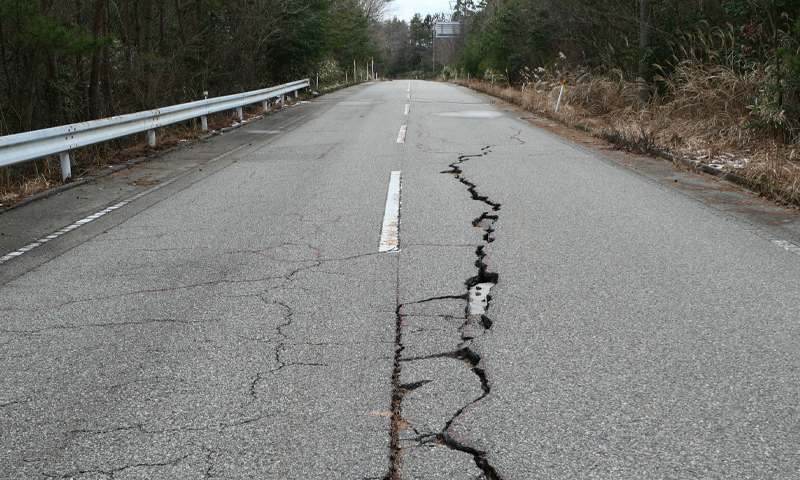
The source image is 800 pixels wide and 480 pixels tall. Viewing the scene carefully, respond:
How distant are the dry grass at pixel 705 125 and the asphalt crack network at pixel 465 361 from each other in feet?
14.1

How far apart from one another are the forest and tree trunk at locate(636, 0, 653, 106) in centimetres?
3

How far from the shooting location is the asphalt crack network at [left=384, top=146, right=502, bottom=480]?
238cm

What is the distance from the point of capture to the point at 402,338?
3.40m

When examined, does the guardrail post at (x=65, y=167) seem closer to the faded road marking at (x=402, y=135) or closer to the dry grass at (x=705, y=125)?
the faded road marking at (x=402, y=135)

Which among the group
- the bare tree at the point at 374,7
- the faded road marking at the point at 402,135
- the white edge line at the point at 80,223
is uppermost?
the bare tree at the point at 374,7

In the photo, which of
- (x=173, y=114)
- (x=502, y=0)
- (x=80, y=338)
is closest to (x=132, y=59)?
(x=173, y=114)

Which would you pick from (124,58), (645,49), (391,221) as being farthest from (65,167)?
(645,49)

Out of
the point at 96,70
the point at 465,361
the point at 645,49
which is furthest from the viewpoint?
the point at 645,49

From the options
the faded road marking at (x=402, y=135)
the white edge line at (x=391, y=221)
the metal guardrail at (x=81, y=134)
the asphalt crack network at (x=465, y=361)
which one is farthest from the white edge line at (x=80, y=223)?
the faded road marking at (x=402, y=135)

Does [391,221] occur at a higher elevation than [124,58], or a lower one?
lower

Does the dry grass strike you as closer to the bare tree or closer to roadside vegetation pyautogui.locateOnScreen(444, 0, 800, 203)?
roadside vegetation pyautogui.locateOnScreen(444, 0, 800, 203)

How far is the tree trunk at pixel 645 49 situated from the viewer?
14.0 meters

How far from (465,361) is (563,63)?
2071 centimetres

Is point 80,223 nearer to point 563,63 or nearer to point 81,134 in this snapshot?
point 81,134
